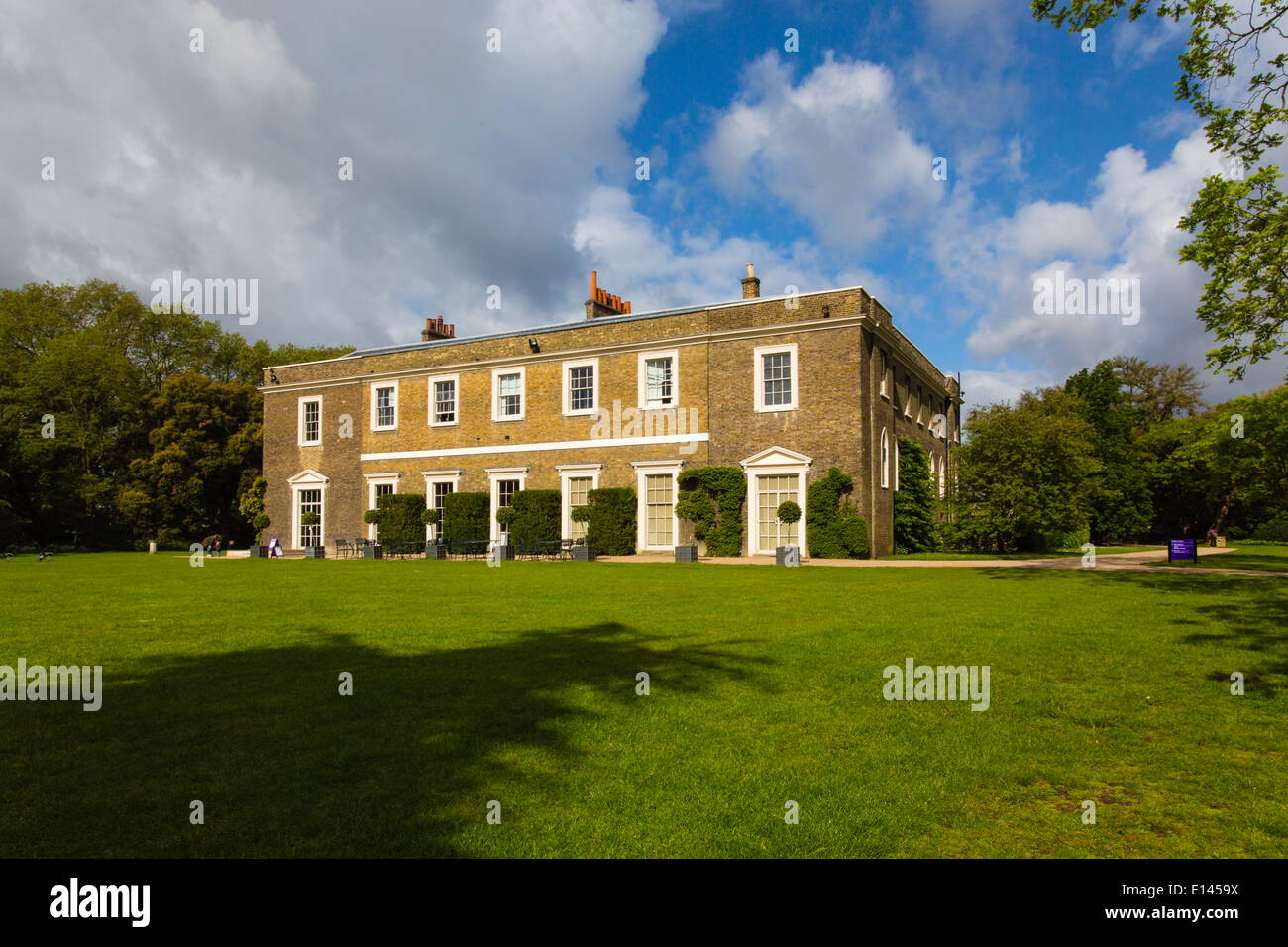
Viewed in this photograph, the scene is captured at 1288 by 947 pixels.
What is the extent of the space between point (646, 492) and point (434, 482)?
402 inches

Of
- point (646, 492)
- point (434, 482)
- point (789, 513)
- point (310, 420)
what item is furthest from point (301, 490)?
point (789, 513)

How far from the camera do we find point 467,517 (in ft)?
101

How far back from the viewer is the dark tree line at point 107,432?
121 feet

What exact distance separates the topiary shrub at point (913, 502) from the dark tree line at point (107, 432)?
33712 millimetres

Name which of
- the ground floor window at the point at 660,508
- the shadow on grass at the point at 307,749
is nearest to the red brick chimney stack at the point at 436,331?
the ground floor window at the point at 660,508

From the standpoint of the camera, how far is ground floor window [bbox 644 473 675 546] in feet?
88.8

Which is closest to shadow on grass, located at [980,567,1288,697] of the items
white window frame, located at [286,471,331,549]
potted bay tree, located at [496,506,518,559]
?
potted bay tree, located at [496,506,518,559]

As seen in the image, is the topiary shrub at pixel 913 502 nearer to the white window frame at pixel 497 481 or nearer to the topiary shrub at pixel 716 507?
the topiary shrub at pixel 716 507

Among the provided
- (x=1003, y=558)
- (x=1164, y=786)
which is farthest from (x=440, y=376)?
(x=1164, y=786)

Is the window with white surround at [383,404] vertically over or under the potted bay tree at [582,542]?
over

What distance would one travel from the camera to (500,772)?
430 centimetres

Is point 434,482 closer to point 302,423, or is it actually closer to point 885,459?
point 302,423

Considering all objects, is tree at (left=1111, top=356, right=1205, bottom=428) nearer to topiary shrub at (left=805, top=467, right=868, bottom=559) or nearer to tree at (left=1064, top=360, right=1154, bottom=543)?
tree at (left=1064, top=360, right=1154, bottom=543)
